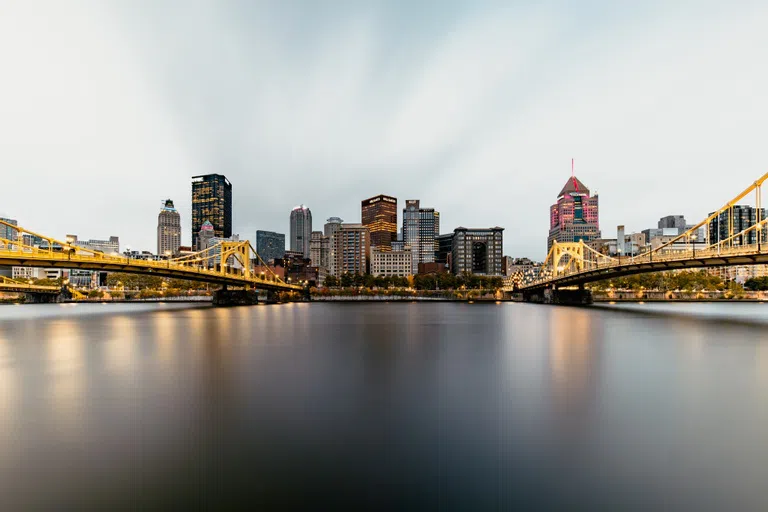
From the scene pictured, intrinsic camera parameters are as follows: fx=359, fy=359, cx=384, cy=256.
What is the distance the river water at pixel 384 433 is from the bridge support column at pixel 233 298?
213ft

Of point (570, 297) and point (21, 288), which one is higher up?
point (21, 288)

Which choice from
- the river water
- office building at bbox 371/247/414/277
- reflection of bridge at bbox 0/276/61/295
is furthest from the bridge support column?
office building at bbox 371/247/414/277

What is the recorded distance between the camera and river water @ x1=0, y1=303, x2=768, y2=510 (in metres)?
6.23

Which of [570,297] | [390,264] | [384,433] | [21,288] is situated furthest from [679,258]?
[390,264]

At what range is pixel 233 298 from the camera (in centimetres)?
8275

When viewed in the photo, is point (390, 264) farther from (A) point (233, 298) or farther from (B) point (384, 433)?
(B) point (384, 433)

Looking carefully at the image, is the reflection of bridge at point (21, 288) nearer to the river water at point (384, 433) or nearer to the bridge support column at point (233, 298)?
the bridge support column at point (233, 298)

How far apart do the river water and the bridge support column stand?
65.0 meters

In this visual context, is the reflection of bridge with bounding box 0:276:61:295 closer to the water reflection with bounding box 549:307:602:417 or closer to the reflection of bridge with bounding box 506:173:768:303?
the water reflection with bounding box 549:307:602:417

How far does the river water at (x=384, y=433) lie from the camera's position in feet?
20.5

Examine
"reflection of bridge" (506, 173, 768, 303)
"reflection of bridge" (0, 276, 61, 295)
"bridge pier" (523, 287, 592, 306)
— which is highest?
"reflection of bridge" (506, 173, 768, 303)

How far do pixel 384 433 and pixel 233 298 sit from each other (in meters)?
81.9

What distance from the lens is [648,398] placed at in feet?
38.5

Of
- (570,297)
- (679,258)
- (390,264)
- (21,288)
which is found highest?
(390,264)
